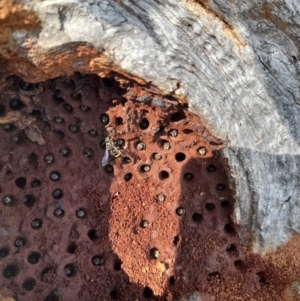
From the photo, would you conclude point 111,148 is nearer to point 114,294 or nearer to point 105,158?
point 105,158

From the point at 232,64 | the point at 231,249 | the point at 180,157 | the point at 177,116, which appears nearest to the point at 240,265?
the point at 231,249

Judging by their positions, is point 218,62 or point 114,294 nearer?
point 218,62

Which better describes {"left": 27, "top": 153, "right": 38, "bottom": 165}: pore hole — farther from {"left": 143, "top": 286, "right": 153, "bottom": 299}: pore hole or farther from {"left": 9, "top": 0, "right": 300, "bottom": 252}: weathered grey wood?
{"left": 143, "top": 286, "right": 153, "bottom": 299}: pore hole

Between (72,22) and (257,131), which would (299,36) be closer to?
(257,131)

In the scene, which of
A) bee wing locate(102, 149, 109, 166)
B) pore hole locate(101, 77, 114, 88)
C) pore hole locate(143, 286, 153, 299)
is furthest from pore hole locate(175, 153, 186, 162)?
pore hole locate(143, 286, 153, 299)

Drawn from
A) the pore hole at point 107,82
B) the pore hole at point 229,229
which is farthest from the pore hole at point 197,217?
the pore hole at point 107,82
